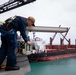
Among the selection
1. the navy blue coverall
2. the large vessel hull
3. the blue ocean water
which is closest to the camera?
the navy blue coverall

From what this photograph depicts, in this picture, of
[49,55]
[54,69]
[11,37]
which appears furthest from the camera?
[49,55]

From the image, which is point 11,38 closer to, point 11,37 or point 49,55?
point 11,37

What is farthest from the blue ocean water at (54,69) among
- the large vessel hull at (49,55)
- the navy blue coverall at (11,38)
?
the navy blue coverall at (11,38)

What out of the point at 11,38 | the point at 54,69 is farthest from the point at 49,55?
the point at 11,38

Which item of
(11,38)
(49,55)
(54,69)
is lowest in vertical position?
(54,69)

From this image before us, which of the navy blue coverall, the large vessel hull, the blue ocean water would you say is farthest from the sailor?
the large vessel hull

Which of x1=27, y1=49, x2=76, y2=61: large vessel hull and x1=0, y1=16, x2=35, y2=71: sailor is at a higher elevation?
x1=0, y1=16, x2=35, y2=71: sailor

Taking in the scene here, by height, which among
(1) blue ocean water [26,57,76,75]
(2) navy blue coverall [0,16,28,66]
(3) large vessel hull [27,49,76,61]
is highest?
(2) navy blue coverall [0,16,28,66]

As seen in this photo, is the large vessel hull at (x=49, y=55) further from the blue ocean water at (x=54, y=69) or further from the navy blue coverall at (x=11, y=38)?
the navy blue coverall at (x=11, y=38)

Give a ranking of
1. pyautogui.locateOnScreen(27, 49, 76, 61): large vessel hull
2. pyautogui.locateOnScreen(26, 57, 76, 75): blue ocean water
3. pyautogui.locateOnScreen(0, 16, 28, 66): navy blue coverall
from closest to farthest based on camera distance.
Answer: pyautogui.locateOnScreen(0, 16, 28, 66): navy blue coverall < pyautogui.locateOnScreen(26, 57, 76, 75): blue ocean water < pyautogui.locateOnScreen(27, 49, 76, 61): large vessel hull

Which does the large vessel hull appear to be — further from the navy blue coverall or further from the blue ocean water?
the navy blue coverall

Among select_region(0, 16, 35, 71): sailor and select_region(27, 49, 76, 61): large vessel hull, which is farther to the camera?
select_region(27, 49, 76, 61): large vessel hull

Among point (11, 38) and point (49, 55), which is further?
point (49, 55)

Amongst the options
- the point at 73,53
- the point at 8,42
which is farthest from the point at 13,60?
the point at 73,53
